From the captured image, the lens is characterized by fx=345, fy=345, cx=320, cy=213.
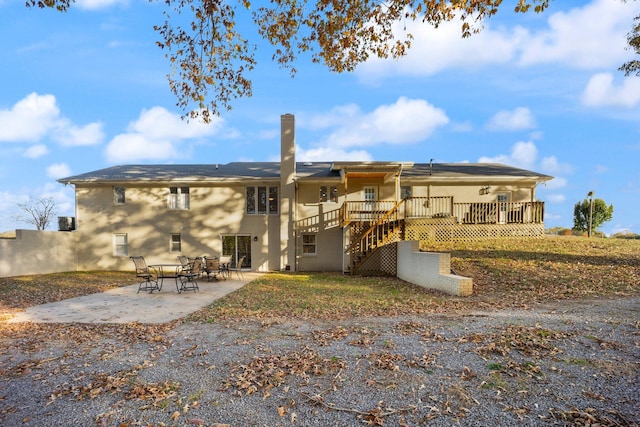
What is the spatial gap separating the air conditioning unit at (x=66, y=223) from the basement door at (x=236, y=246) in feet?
28.0

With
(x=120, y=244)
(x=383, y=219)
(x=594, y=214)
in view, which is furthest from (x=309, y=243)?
(x=594, y=214)

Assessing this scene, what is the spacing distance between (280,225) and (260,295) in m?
7.44

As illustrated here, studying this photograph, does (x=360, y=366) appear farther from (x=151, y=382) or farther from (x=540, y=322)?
(x=540, y=322)

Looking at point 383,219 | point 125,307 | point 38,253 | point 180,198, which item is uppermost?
point 180,198

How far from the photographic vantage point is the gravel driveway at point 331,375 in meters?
3.33

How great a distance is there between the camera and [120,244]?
18.4 m

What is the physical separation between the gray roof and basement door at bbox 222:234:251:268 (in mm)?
3019

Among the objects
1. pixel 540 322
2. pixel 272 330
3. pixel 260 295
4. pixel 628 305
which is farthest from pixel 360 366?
pixel 628 305

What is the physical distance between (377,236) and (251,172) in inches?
309

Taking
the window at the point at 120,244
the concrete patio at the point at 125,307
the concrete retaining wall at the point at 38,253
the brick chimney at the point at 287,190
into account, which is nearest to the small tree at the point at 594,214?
the brick chimney at the point at 287,190

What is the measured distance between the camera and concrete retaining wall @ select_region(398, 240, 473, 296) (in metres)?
9.76

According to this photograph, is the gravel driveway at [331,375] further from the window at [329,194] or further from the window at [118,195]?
the window at [118,195]

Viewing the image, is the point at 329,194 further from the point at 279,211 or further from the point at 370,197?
the point at 279,211

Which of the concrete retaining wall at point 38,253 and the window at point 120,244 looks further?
the window at point 120,244
